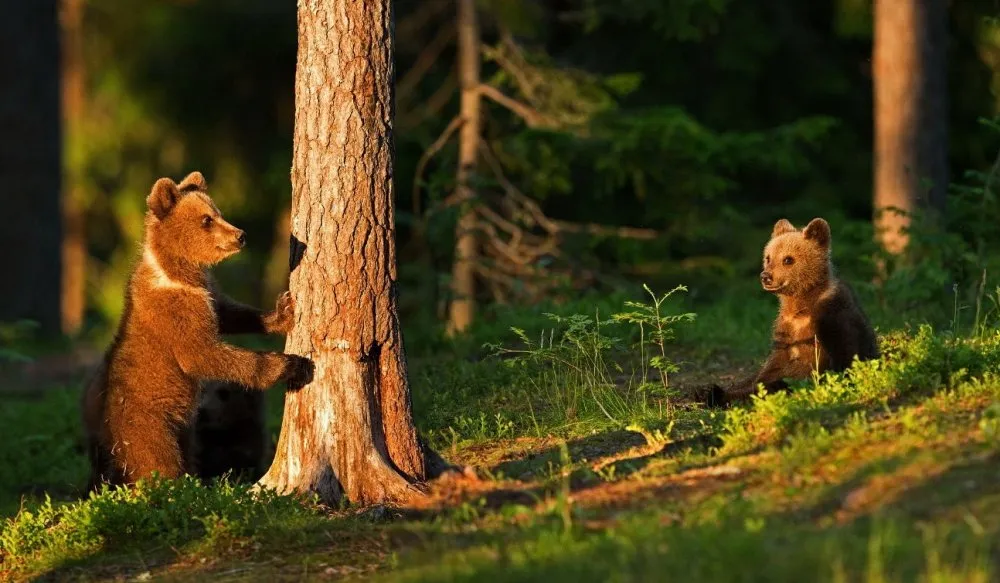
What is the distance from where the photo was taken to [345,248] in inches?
330

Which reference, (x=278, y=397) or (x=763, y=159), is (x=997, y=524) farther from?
(x=763, y=159)

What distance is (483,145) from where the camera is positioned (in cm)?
1661

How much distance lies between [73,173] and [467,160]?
14.8m

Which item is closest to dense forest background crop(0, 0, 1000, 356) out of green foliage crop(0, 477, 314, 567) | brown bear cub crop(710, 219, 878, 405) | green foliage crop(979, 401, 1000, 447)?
brown bear cub crop(710, 219, 878, 405)

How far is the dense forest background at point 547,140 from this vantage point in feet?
53.1

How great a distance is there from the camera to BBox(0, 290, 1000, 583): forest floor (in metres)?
5.75

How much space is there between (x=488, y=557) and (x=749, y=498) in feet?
4.18

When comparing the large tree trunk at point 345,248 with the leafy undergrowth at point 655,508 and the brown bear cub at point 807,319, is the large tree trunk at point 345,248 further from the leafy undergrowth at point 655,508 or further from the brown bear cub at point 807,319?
the brown bear cub at point 807,319

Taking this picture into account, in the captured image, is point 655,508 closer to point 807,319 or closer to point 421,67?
point 807,319

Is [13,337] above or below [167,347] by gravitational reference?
below

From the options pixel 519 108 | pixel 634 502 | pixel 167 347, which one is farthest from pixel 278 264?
pixel 634 502

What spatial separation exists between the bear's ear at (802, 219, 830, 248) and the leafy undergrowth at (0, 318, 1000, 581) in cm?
88

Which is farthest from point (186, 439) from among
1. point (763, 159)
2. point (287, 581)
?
point (763, 159)

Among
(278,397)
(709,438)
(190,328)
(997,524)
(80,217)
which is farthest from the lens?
(80,217)
